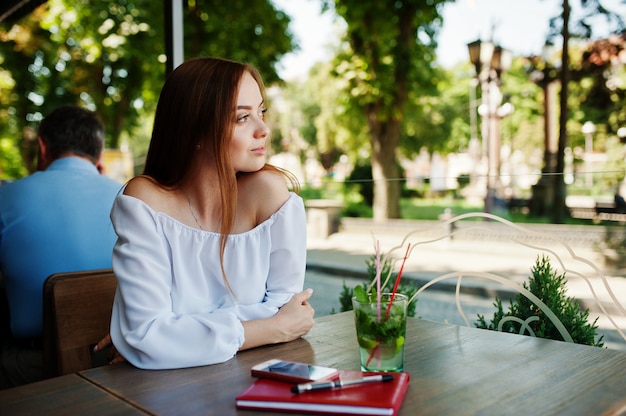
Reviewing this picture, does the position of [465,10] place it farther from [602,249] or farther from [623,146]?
[602,249]

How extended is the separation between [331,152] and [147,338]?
31.9 m

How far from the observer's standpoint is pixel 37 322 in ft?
6.58

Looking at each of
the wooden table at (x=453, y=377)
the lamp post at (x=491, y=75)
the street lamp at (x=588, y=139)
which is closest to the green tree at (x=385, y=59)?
the lamp post at (x=491, y=75)

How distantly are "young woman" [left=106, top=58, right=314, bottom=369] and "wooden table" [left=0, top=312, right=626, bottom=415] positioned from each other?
11cm

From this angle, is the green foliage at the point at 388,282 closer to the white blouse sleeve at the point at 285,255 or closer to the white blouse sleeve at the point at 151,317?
the white blouse sleeve at the point at 285,255

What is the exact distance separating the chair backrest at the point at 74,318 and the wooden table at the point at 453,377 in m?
0.52

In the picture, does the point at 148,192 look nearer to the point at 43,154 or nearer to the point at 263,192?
the point at 263,192

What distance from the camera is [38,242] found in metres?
2.07

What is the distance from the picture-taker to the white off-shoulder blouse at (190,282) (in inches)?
45.4

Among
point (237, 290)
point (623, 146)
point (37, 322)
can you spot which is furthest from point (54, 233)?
point (623, 146)

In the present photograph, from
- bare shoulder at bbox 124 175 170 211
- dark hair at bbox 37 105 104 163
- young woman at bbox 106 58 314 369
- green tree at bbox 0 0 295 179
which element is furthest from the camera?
green tree at bbox 0 0 295 179

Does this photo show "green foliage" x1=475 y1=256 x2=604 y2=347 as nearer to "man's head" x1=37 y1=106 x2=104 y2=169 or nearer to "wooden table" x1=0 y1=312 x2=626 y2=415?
"wooden table" x1=0 y1=312 x2=626 y2=415

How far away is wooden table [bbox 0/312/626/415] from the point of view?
900 mm

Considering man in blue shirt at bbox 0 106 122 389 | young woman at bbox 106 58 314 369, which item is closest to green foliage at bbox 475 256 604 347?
young woman at bbox 106 58 314 369
